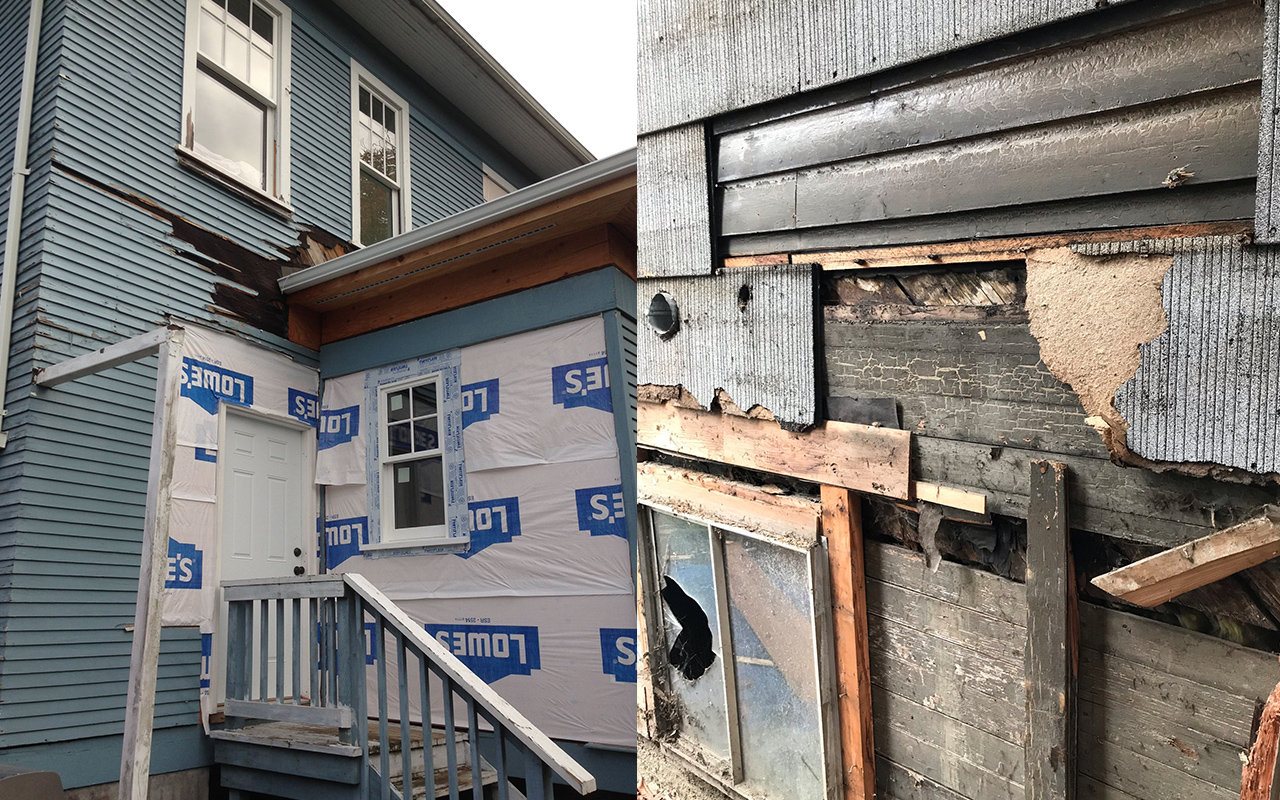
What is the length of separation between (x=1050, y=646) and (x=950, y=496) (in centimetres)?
21

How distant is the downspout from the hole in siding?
4219 millimetres

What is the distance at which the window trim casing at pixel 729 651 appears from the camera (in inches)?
45.1

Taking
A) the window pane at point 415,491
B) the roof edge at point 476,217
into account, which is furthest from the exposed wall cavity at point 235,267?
the window pane at point 415,491

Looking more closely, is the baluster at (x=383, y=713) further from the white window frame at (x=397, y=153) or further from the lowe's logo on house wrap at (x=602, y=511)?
the white window frame at (x=397, y=153)

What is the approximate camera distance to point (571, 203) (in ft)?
13.9

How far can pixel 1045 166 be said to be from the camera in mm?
1021

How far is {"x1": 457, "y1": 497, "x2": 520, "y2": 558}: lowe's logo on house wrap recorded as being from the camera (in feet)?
15.3

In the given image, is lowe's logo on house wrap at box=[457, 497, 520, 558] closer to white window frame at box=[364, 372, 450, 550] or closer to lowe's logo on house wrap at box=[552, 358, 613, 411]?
white window frame at box=[364, 372, 450, 550]

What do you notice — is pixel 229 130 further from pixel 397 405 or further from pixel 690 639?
pixel 690 639

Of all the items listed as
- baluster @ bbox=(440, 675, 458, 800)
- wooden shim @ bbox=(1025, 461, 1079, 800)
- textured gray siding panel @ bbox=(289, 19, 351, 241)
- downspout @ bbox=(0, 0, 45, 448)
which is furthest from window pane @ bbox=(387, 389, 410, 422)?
wooden shim @ bbox=(1025, 461, 1079, 800)

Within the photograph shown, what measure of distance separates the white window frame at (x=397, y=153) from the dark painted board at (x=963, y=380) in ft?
19.3

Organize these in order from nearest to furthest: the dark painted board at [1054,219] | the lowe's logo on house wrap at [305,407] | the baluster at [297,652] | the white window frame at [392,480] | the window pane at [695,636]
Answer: the dark painted board at [1054,219], the window pane at [695,636], the baluster at [297,652], the white window frame at [392,480], the lowe's logo on house wrap at [305,407]

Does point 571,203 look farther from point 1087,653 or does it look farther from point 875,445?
point 1087,653

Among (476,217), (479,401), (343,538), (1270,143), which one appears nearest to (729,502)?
(1270,143)
